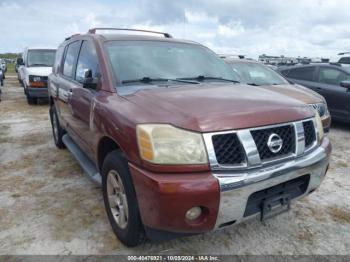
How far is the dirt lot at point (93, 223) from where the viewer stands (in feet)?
8.82

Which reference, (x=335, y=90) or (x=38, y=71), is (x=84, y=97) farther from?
(x=38, y=71)

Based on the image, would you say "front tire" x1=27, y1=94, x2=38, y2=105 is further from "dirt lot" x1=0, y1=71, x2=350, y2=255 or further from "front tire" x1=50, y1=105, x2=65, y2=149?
"dirt lot" x1=0, y1=71, x2=350, y2=255

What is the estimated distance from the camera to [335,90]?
284 inches

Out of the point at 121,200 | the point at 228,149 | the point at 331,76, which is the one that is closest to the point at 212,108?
the point at 228,149

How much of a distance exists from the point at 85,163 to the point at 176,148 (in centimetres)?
194

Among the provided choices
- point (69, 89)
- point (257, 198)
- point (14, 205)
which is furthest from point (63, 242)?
point (69, 89)

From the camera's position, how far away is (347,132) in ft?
23.0

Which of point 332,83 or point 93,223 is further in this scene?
point 332,83

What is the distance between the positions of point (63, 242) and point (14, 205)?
1.05 metres

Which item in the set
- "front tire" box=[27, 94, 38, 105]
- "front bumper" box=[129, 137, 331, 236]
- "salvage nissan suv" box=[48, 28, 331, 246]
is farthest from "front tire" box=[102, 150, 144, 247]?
"front tire" box=[27, 94, 38, 105]

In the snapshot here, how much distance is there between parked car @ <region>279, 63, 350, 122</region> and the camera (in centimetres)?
702

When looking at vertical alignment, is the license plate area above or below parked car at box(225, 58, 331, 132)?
below

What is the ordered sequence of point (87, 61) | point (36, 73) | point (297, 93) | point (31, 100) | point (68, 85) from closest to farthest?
point (87, 61) < point (68, 85) < point (297, 93) < point (36, 73) < point (31, 100)

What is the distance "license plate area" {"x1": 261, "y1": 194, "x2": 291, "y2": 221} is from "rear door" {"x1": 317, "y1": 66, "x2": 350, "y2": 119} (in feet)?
17.8
